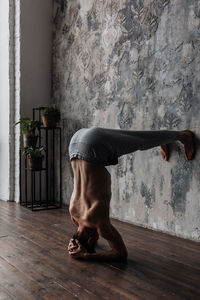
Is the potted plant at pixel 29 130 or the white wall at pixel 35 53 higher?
the white wall at pixel 35 53

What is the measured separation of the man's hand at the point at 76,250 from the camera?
265cm

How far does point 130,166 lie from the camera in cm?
369

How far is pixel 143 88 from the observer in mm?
3514

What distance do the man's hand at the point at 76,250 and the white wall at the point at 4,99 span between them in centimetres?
237

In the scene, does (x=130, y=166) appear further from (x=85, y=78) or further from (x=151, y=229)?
(x=85, y=78)

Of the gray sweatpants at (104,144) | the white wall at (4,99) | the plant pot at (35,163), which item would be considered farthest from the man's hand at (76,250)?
the white wall at (4,99)

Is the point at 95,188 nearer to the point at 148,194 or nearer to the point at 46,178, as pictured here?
the point at 148,194

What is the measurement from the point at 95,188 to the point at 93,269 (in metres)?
0.53

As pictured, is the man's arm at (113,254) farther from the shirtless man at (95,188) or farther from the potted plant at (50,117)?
the potted plant at (50,117)

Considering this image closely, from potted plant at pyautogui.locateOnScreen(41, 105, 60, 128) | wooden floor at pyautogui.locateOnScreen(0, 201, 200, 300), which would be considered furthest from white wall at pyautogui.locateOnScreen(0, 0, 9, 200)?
wooden floor at pyautogui.locateOnScreen(0, 201, 200, 300)

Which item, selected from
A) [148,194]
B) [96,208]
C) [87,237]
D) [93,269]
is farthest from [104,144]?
[148,194]

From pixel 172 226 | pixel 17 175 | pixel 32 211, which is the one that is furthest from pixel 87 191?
pixel 17 175

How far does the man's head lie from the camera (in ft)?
8.83

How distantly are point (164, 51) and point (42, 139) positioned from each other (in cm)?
215
